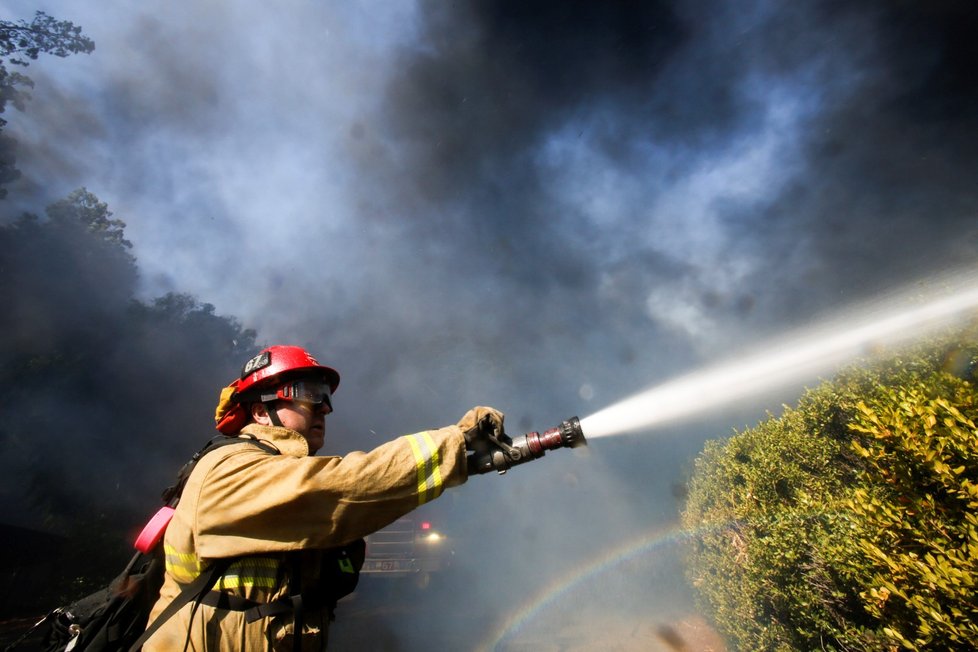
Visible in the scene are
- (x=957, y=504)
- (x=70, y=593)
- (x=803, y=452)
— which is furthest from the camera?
(x=70, y=593)

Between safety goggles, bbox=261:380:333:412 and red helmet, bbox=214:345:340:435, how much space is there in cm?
6

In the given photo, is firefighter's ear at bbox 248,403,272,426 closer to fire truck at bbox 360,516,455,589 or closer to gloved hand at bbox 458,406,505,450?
gloved hand at bbox 458,406,505,450

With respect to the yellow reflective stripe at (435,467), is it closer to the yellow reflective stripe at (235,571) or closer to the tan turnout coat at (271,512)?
the tan turnout coat at (271,512)

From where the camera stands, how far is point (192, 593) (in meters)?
2.00

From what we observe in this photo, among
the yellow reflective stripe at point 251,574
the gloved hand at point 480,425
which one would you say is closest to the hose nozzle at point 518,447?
the gloved hand at point 480,425

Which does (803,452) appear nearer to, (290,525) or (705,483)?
(705,483)

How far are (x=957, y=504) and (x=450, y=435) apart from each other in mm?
6545

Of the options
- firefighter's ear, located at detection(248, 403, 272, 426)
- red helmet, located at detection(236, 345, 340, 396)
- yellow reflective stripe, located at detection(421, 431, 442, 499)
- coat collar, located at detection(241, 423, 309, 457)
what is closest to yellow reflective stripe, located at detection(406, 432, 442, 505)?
yellow reflective stripe, located at detection(421, 431, 442, 499)

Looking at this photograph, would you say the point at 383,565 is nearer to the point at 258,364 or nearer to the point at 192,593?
the point at 258,364

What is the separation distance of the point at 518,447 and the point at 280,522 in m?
1.44

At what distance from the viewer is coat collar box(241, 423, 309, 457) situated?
8.41 feet

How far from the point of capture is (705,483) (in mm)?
27703

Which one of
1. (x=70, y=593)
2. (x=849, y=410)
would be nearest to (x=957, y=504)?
(x=849, y=410)

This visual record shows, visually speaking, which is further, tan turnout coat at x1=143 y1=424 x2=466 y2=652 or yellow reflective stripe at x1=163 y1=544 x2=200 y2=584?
yellow reflective stripe at x1=163 y1=544 x2=200 y2=584
